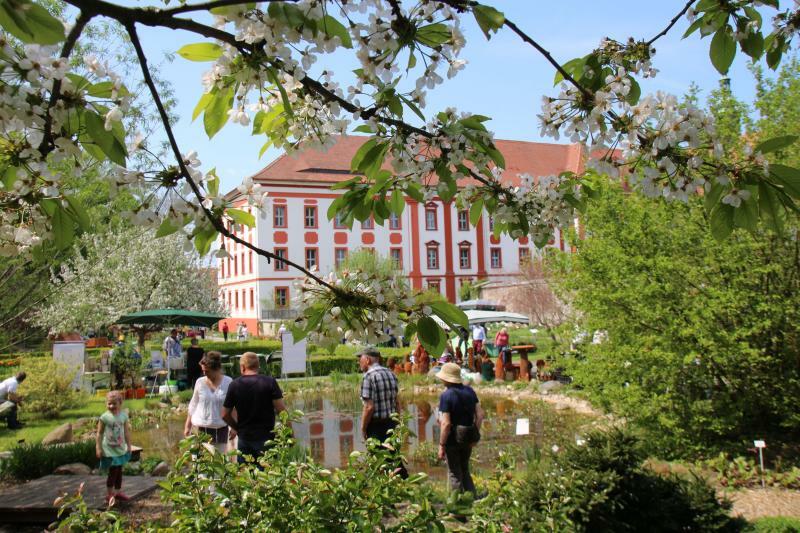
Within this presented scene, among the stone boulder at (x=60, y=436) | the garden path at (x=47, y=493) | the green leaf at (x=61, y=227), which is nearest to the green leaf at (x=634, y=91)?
the green leaf at (x=61, y=227)

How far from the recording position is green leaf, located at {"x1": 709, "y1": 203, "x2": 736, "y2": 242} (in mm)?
1677

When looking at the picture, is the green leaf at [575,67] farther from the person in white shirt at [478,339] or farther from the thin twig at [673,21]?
the person in white shirt at [478,339]

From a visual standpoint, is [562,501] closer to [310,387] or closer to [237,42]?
[237,42]

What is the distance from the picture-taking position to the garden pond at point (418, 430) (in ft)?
32.4

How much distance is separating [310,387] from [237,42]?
17187mm

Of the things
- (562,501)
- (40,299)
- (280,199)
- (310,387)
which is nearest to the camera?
(562,501)

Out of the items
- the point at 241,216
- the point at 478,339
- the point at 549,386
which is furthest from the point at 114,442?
the point at 478,339

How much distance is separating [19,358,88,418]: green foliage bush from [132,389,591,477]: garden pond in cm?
227

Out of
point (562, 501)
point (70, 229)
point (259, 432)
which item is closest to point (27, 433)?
point (259, 432)

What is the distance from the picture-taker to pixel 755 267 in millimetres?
7512

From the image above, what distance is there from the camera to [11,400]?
43.2ft

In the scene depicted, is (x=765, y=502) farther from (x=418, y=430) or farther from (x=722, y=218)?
(x=418, y=430)

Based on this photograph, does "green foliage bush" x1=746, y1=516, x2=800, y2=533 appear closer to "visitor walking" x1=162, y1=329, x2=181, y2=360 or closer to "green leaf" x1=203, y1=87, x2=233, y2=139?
"green leaf" x1=203, y1=87, x2=233, y2=139

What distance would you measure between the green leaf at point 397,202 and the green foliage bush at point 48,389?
13945mm
